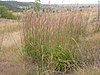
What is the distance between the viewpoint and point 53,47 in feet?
15.9

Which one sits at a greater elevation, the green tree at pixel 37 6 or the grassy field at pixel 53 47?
the green tree at pixel 37 6

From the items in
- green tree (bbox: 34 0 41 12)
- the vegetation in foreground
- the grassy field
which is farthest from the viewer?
green tree (bbox: 34 0 41 12)

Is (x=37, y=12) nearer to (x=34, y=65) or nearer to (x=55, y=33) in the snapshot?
(x=55, y=33)

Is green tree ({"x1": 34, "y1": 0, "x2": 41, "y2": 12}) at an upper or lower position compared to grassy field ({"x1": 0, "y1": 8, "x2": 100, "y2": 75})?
upper

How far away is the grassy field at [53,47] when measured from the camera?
4.79m

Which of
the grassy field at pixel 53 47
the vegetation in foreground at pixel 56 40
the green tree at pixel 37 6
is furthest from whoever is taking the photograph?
the green tree at pixel 37 6

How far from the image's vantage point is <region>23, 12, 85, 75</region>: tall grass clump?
4.89 m

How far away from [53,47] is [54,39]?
212 mm

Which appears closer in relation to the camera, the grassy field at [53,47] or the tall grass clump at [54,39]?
the grassy field at [53,47]

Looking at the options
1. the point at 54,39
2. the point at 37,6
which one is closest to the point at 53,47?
the point at 54,39

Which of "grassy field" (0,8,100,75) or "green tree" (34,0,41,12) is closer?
"grassy field" (0,8,100,75)

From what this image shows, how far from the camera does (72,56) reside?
504cm

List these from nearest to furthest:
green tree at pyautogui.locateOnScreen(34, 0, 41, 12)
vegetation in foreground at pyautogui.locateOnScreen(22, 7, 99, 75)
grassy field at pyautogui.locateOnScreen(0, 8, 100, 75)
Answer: grassy field at pyautogui.locateOnScreen(0, 8, 100, 75)
vegetation in foreground at pyautogui.locateOnScreen(22, 7, 99, 75)
green tree at pyautogui.locateOnScreen(34, 0, 41, 12)

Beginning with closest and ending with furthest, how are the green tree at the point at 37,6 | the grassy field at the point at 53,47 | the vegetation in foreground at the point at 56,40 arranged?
the grassy field at the point at 53,47
the vegetation in foreground at the point at 56,40
the green tree at the point at 37,6
